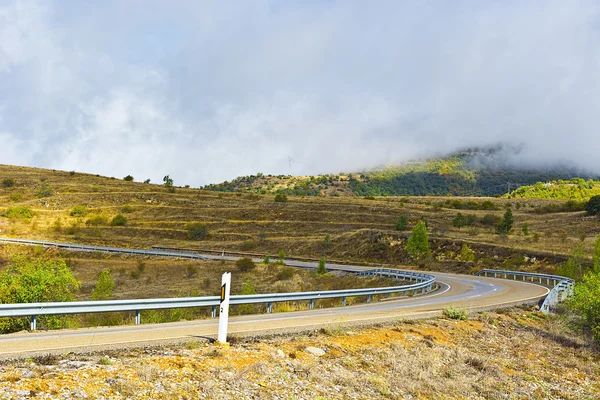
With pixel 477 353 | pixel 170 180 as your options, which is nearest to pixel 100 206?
pixel 170 180

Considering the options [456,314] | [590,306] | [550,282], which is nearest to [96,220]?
[550,282]

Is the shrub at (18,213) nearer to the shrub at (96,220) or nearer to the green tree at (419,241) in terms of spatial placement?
the shrub at (96,220)

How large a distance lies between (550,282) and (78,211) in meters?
76.3

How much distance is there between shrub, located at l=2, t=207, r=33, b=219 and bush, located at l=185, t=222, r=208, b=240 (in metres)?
26.0

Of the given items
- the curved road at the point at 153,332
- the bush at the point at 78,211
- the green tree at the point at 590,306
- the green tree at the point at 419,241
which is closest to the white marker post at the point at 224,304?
the curved road at the point at 153,332

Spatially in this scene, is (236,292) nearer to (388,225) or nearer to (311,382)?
(311,382)

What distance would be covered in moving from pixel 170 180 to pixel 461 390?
126 m

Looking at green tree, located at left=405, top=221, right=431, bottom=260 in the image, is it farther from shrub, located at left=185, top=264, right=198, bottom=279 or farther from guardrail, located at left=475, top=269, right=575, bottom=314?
shrub, located at left=185, top=264, right=198, bottom=279

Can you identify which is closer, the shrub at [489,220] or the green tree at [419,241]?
the green tree at [419,241]

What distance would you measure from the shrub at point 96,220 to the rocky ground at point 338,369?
261ft

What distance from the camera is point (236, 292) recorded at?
40.3 m

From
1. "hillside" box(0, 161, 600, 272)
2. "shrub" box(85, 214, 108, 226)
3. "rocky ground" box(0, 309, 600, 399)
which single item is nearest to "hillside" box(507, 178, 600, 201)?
"hillside" box(0, 161, 600, 272)

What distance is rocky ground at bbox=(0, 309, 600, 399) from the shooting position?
7078 mm

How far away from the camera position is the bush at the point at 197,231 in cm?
8200
